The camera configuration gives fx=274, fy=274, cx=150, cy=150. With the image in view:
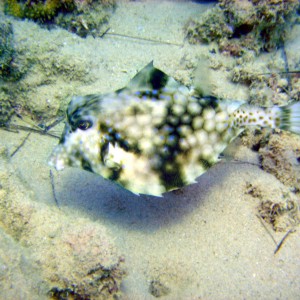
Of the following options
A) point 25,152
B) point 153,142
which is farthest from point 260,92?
point 25,152

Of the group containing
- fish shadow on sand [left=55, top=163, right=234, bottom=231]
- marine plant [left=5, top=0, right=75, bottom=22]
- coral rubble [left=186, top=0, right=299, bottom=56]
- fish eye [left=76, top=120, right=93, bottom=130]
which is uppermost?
coral rubble [left=186, top=0, right=299, bottom=56]

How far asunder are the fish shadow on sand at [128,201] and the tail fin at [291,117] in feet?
4.27

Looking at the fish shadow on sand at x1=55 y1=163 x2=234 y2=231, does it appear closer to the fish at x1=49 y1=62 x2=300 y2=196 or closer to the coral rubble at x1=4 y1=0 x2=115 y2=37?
the fish at x1=49 y1=62 x2=300 y2=196

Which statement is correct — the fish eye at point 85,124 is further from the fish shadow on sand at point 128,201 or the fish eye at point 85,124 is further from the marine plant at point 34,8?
the marine plant at point 34,8

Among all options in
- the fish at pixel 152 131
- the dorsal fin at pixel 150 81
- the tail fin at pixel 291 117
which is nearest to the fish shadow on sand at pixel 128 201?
the fish at pixel 152 131

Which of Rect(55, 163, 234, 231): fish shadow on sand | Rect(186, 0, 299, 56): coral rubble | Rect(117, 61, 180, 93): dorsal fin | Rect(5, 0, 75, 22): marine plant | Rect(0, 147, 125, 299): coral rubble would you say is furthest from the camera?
Rect(5, 0, 75, 22): marine plant

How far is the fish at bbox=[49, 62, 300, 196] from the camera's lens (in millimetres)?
2643

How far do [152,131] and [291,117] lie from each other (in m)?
1.49

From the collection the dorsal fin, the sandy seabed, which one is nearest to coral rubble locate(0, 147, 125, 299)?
the sandy seabed

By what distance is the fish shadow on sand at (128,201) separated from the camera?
12.0ft

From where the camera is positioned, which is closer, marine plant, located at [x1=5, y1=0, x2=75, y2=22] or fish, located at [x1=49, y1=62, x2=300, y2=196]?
fish, located at [x1=49, y1=62, x2=300, y2=196]

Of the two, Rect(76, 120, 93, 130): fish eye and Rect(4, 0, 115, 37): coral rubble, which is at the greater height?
Rect(4, 0, 115, 37): coral rubble

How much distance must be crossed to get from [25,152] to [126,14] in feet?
A: 12.6

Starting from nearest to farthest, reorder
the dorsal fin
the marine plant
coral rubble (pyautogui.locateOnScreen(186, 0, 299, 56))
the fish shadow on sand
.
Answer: the dorsal fin
the fish shadow on sand
coral rubble (pyautogui.locateOnScreen(186, 0, 299, 56))
the marine plant
